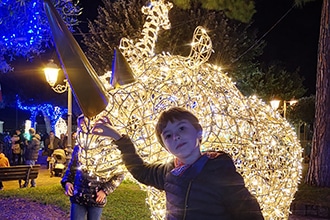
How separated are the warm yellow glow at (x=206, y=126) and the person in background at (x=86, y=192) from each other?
0.68m

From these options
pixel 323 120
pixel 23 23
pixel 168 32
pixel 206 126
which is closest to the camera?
pixel 206 126

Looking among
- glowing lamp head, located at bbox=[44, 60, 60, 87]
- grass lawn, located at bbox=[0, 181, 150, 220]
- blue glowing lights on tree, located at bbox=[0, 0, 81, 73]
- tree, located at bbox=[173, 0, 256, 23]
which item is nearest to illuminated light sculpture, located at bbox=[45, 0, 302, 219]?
grass lawn, located at bbox=[0, 181, 150, 220]

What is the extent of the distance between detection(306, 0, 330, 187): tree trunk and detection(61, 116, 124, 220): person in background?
7.56 metres

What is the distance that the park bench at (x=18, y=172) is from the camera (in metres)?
10.2

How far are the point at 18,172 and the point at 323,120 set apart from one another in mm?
7660

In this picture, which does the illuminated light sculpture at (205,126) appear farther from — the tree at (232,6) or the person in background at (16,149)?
the person in background at (16,149)

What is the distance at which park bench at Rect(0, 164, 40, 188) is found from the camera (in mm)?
10156

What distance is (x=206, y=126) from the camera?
125 inches

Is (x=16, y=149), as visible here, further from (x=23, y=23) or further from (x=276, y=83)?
(x=276, y=83)

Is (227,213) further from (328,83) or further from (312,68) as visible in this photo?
(312,68)

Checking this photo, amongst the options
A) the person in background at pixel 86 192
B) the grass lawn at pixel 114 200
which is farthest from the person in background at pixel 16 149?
the person in background at pixel 86 192

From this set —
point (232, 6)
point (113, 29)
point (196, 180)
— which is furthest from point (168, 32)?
point (196, 180)

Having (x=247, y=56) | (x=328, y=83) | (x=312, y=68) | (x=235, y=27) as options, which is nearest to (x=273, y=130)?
(x=328, y=83)

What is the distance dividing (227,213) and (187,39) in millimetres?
12204
